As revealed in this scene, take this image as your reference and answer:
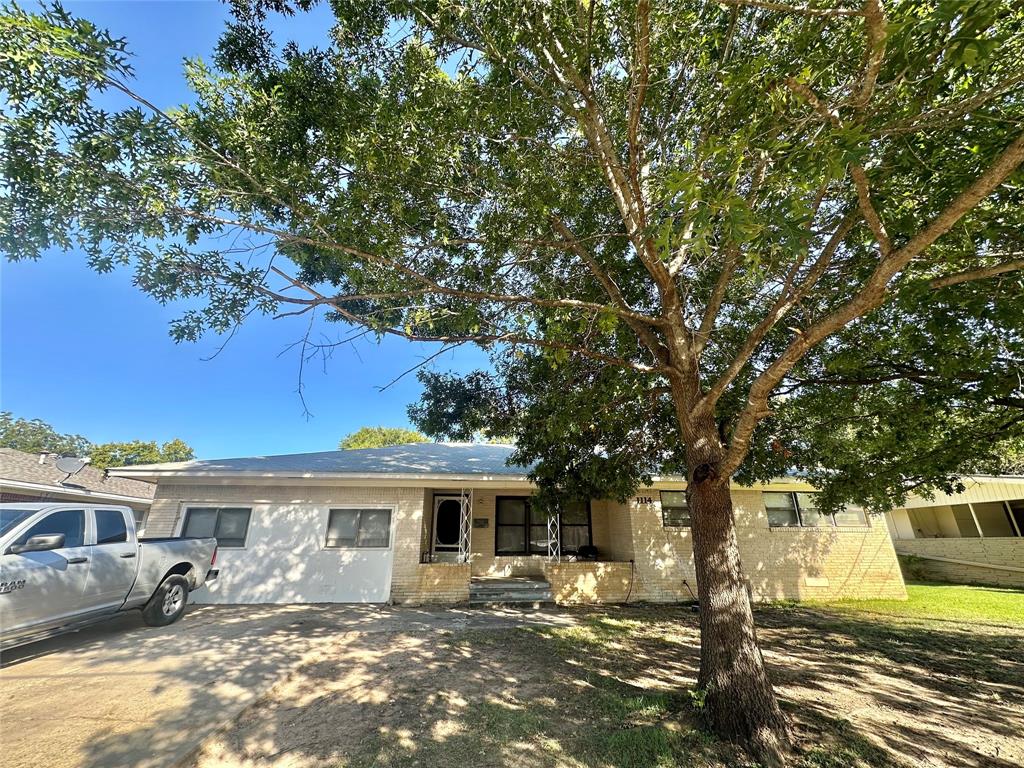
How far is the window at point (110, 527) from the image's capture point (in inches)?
253

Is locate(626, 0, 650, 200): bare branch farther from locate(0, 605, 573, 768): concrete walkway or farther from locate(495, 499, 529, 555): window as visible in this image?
locate(495, 499, 529, 555): window

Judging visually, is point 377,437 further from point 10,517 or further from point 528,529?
point 10,517

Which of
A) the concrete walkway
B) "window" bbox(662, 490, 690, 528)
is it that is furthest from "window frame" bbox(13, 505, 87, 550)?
"window" bbox(662, 490, 690, 528)

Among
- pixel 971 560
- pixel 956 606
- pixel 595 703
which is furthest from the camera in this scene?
pixel 971 560

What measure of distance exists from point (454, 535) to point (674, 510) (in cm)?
650

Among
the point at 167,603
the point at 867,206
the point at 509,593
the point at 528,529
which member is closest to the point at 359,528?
the point at 167,603

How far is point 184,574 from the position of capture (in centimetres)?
785

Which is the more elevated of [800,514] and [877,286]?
[877,286]

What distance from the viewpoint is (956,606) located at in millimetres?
11578

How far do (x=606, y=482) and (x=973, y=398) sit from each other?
5.35 metres

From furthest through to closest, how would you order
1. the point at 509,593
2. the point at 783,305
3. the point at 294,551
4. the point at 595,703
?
the point at 509,593
the point at 294,551
the point at 595,703
the point at 783,305

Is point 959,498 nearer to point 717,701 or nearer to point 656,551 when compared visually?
point 656,551

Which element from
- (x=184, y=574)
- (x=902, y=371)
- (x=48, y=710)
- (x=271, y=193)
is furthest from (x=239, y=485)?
(x=902, y=371)

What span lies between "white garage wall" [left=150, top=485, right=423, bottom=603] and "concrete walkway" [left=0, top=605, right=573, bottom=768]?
4.26 feet
